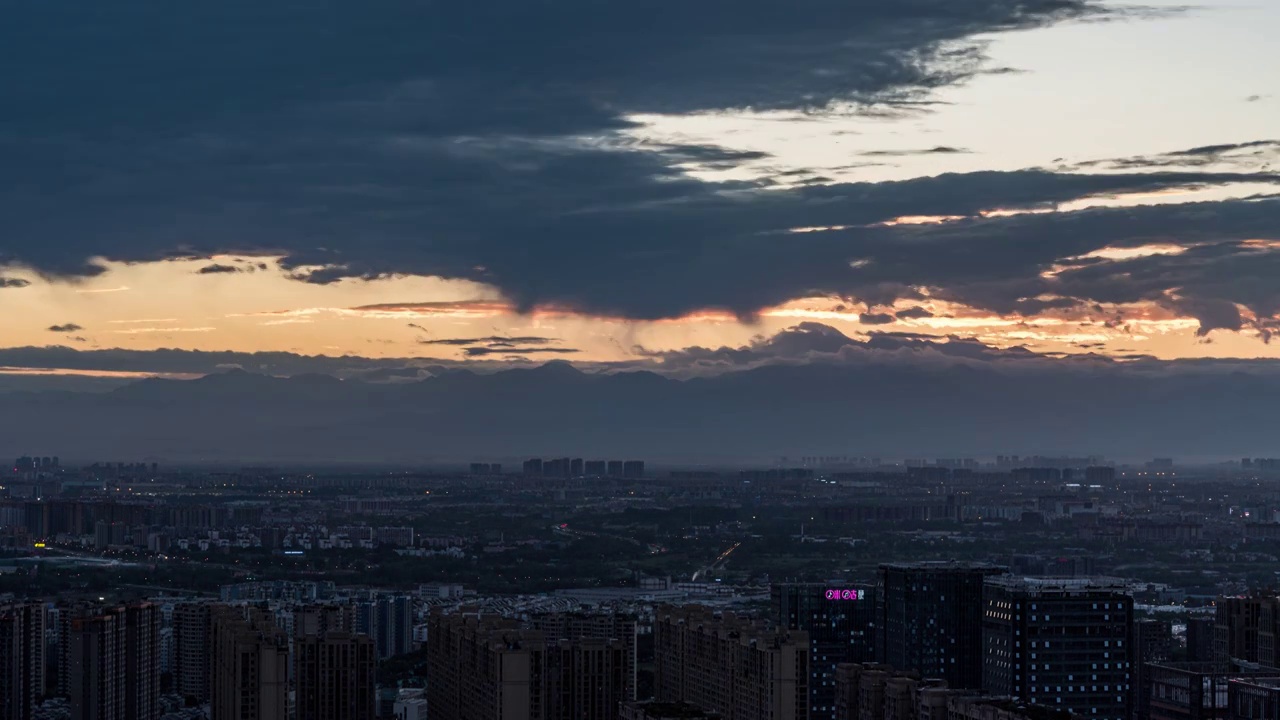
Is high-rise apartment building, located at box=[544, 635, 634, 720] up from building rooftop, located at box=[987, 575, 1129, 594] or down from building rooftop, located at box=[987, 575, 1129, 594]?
down

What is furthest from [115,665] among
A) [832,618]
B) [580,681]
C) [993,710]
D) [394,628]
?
[993,710]

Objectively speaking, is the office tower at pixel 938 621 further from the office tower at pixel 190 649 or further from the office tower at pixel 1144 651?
the office tower at pixel 190 649

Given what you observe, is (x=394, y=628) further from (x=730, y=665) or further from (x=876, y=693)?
(x=876, y=693)

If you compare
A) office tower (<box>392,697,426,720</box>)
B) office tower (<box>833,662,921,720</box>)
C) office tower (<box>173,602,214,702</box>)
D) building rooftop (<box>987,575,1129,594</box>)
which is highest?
building rooftop (<box>987,575,1129,594</box>)

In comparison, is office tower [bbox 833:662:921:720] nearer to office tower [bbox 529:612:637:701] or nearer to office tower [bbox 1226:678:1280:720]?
office tower [bbox 1226:678:1280:720]

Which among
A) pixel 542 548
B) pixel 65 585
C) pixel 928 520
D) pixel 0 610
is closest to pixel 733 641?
pixel 0 610

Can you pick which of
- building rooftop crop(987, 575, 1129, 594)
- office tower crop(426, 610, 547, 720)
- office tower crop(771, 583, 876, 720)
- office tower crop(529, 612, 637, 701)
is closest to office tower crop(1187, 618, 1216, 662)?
office tower crop(771, 583, 876, 720)
